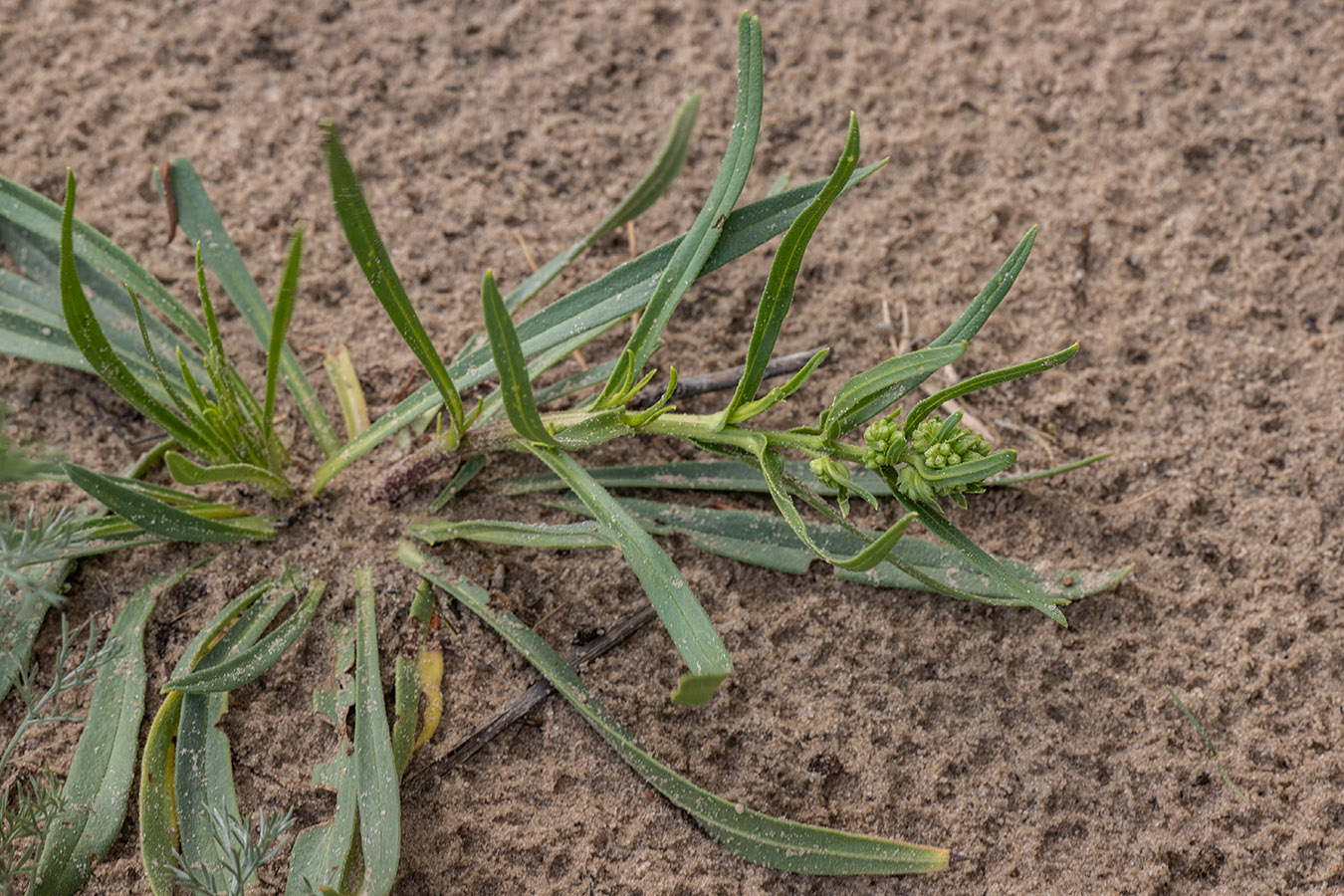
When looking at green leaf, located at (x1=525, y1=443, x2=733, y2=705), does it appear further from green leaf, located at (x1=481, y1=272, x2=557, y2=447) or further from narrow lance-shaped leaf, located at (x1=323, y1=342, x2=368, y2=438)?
narrow lance-shaped leaf, located at (x1=323, y1=342, x2=368, y2=438)

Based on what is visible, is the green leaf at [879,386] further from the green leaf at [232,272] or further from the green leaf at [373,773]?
the green leaf at [232,272]

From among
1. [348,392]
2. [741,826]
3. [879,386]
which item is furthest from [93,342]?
[741,826]

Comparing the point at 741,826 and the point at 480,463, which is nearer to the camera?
the point at 741,826

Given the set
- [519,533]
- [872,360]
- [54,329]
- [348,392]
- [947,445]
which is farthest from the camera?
[872,360]

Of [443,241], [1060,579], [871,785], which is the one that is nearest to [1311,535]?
[1060,579]

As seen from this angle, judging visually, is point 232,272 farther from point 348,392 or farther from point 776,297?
point 776,297

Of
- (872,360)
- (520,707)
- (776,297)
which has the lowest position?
(520,707)

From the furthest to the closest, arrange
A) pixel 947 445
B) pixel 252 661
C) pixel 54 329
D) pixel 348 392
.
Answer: pixel 348 392
pixel 54 329
pixel 252 661
pixel 947 445
